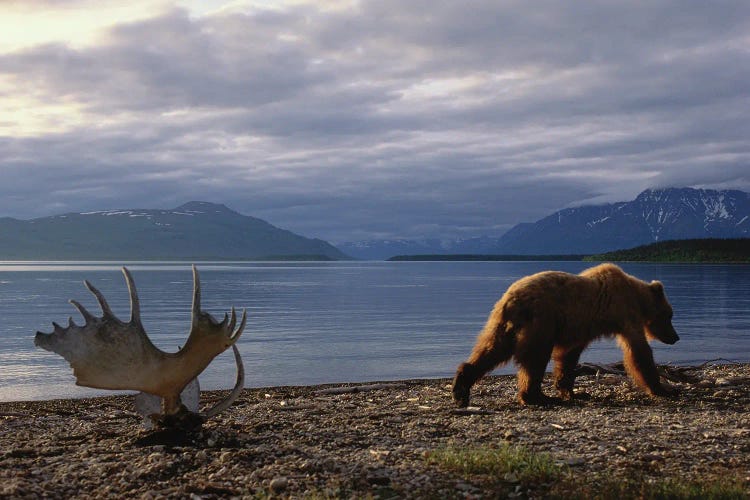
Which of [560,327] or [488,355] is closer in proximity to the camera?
[488,355]

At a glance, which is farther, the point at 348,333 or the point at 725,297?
the point at 725,297

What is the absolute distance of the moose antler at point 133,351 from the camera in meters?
8.33

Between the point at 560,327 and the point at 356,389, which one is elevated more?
the point at 560,327

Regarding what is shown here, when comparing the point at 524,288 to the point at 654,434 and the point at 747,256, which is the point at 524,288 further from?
the point at 747,256

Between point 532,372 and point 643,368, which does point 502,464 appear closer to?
point 532,372

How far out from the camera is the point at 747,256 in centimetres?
18925

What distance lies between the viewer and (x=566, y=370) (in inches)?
528

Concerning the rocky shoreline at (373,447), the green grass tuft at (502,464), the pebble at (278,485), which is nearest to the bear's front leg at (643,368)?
the rocky shoreline at (373,447)

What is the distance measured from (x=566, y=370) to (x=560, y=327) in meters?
1.25

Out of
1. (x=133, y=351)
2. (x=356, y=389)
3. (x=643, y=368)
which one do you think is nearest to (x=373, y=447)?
(x=133, y=351)

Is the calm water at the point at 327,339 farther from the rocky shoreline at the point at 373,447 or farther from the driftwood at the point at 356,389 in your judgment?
the rocky shoreline at the point at 373,447

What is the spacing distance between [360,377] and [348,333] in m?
13.7

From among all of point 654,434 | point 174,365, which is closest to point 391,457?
point 174,365

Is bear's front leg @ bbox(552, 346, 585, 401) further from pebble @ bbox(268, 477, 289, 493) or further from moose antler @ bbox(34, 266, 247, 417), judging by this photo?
pebble @ bbox(268, 477, 289, 493)
